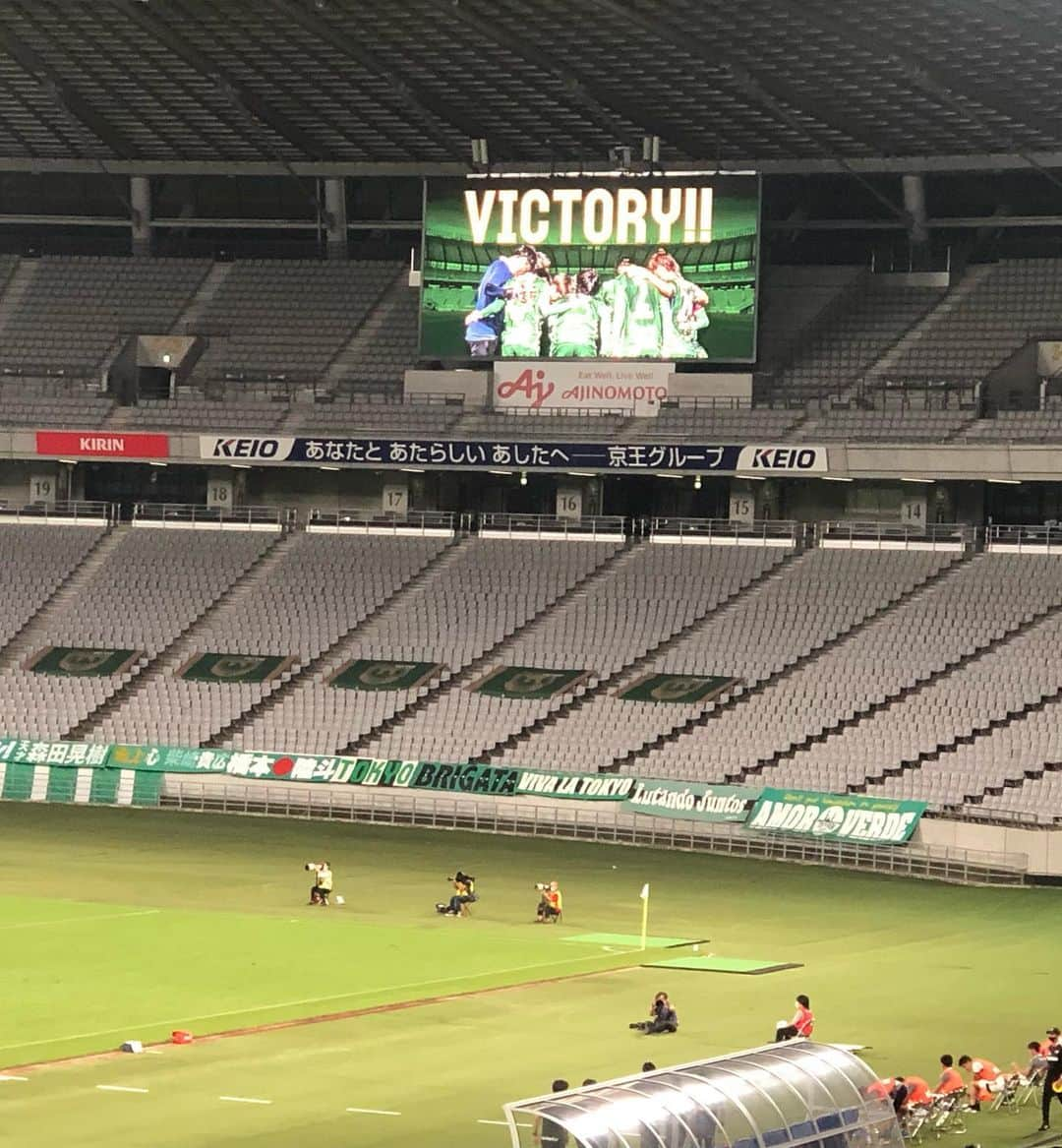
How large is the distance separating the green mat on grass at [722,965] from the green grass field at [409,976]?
384mm

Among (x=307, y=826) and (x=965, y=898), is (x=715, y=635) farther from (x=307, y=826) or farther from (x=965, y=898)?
(x=965, y=898)

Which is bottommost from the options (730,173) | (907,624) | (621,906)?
(621,906)

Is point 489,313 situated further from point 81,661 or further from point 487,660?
point 81,661

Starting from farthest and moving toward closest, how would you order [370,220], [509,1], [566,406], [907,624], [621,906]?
[370,220] < [566,406] < [907,624] < [509,1] < [621,906]

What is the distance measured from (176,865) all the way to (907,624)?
74.9ft

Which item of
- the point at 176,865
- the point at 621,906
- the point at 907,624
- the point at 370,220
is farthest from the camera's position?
the point at 370,220

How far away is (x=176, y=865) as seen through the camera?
5303 cm

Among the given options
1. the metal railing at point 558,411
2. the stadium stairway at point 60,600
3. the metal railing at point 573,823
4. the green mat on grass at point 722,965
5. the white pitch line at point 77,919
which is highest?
the metal railing at point 558,411

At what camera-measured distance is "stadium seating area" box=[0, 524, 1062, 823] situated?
6200 cm

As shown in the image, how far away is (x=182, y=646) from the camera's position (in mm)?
71750

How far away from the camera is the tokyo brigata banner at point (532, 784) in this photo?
188ft

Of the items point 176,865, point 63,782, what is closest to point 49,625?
point 63,782

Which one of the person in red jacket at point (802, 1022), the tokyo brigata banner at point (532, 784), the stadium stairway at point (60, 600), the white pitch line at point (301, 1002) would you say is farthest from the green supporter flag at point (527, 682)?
the person in red jacket at point (802, 1022)

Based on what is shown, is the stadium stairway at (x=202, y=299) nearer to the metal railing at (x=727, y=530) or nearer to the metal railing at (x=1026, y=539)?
the metal railing at (x=727, y=530)
